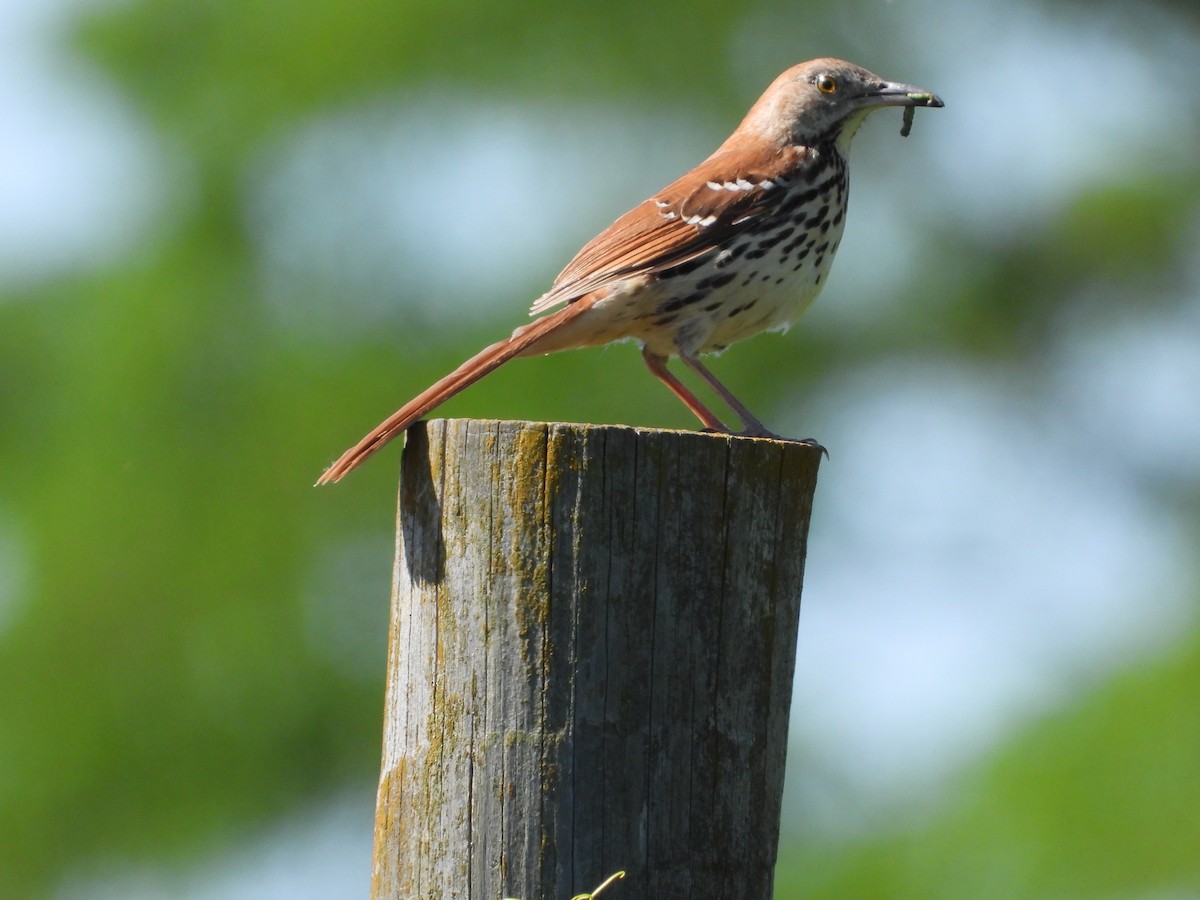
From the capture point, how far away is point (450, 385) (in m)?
3.43

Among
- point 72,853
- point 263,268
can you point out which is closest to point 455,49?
point 263,268

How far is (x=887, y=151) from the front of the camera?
11641 mm

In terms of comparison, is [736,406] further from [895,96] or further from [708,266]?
[895,96]

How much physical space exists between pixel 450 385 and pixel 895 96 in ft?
7.11

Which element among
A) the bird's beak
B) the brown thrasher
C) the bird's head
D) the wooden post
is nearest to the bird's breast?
the brown thrasher

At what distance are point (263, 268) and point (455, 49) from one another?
2.41 m

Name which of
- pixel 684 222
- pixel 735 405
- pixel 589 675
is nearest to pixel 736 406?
pixel 735 405

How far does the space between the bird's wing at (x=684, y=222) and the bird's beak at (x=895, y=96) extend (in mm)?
434

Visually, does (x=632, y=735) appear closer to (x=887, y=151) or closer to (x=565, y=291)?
(x=565, y=291)

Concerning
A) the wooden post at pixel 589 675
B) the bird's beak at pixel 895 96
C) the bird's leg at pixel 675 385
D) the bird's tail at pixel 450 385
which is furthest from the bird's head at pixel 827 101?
the wooden post at pixel 589 675

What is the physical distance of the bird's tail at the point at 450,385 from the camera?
10.3ft

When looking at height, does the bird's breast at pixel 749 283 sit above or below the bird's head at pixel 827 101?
below

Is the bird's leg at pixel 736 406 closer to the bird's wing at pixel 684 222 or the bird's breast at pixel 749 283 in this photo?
the bird's breast at pixel 749 283

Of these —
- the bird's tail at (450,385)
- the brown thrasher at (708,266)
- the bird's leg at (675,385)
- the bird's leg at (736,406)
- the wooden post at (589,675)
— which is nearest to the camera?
the wooden post at (589,675)
